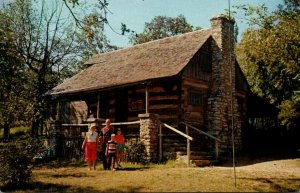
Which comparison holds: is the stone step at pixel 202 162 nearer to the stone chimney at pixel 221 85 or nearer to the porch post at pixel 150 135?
the porch post at pixel 150 135

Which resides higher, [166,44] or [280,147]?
[166,44]

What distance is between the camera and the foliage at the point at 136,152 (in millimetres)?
15719

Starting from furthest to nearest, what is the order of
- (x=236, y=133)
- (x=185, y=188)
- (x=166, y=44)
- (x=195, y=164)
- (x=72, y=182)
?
1. (x=166, y=44)
2. (x=236, y=133)
3. (x=195, y=164)
4. (x=72, y=182)
5. (x=185, y=188)

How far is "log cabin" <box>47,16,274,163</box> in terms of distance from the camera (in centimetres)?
1836

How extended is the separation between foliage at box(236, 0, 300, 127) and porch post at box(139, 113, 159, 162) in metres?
5.55

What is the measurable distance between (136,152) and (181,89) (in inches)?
180

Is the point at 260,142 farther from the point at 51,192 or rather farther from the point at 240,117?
the point at 51,192

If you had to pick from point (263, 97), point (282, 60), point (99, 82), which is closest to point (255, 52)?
point (263, 97)

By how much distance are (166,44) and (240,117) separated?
6207 millimetres

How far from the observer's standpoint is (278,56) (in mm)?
18266

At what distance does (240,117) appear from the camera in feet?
72.2

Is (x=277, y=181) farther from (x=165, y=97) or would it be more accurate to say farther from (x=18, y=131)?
(x=18, y=131)

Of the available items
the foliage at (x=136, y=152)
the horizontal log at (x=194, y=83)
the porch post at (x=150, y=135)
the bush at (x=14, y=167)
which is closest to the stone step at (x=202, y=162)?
the porch post at (x=150, y=135)

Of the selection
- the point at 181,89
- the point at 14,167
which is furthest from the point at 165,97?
the point at 14,167
